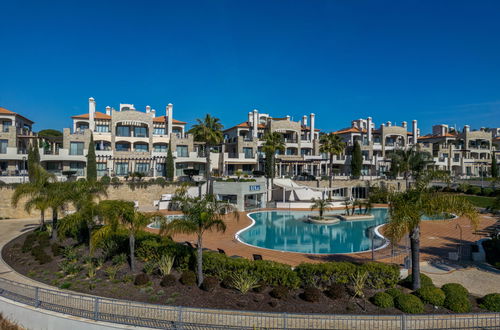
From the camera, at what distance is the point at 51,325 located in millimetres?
10906

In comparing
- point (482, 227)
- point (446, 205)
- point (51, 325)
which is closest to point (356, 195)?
point (482, 227)

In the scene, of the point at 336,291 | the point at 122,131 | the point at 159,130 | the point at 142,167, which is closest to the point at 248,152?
the point at 159,130

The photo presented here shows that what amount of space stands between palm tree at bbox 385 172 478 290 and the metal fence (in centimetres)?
300

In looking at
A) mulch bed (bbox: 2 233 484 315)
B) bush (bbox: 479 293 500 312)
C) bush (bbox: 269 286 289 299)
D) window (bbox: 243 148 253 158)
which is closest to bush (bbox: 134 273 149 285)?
mulch bed (bbox: 2 233 484 315)

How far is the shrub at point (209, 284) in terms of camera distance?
44.7 ft

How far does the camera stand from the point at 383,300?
39.1 feet

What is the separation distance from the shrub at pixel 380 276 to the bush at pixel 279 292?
3737mm

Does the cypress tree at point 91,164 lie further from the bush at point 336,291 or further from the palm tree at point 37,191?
the bush at point 336,291

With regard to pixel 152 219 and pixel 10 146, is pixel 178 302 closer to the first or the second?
pixel 152 219

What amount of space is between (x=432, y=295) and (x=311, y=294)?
452cm

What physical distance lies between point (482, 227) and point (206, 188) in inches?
1177

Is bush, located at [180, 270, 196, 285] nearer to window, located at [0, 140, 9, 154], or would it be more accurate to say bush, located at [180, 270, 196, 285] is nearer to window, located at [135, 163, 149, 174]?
window, located at [135, 163, 149, 174]

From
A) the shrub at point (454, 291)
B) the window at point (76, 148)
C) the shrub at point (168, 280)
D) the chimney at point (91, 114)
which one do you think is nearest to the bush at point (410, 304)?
the shrub at point (454, 291)

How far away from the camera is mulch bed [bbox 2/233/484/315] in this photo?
11.9 metres
